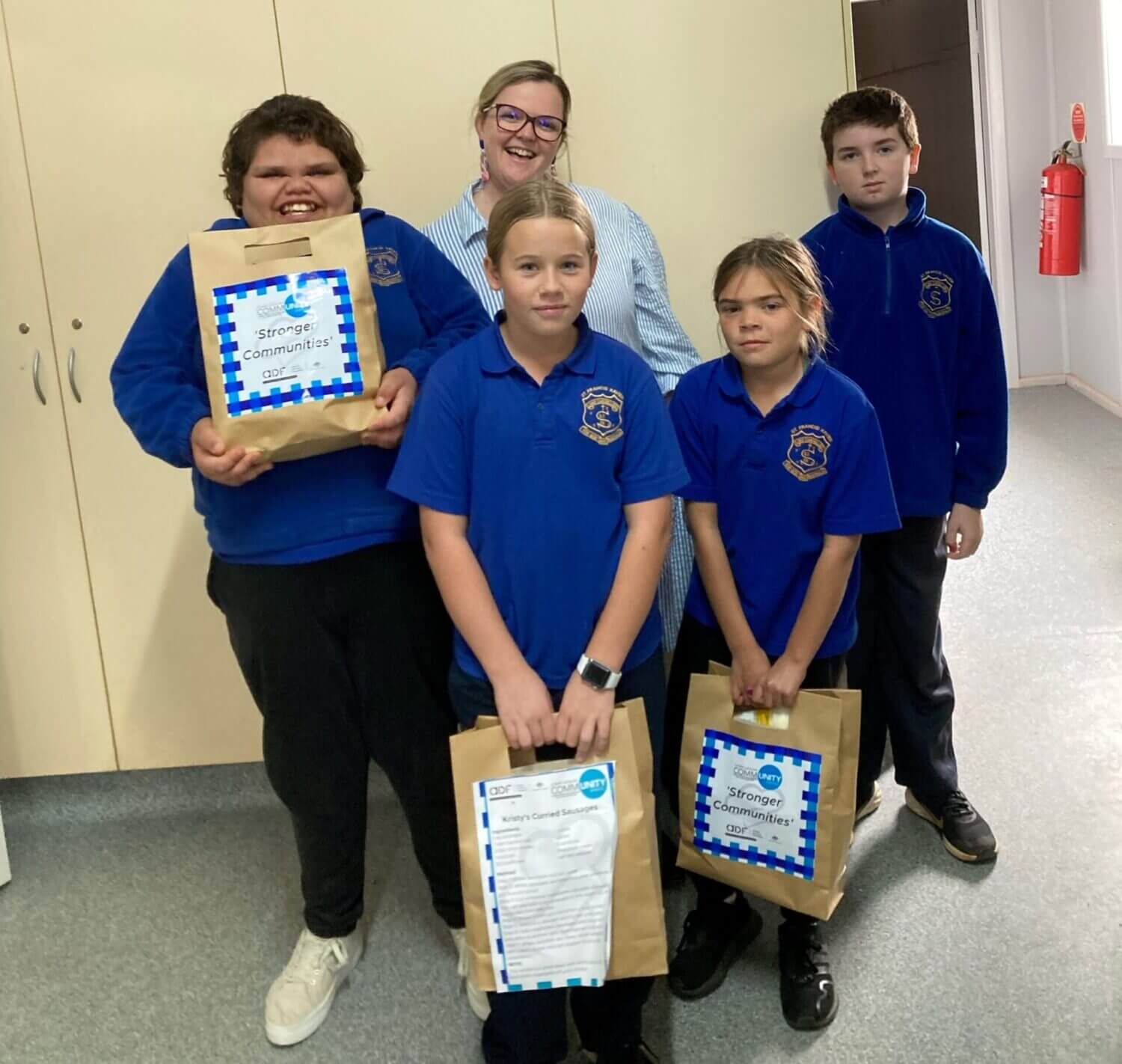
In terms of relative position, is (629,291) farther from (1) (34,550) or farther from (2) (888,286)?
(1) (34,550)

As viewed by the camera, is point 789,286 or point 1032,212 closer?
point 789,286

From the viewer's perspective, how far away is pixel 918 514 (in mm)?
2070

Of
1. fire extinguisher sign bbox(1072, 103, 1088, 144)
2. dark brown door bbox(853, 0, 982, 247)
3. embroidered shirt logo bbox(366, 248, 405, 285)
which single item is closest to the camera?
embroidered shirt logo bbox(366, 248, 405, 285)

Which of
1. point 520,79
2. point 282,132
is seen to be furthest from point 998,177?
point 282,132

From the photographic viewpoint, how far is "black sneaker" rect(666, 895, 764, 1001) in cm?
185

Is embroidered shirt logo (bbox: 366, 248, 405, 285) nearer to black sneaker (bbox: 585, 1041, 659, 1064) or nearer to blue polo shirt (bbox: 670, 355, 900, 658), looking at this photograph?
blue polo shirt (bbox: 670, 355, 900, 658)

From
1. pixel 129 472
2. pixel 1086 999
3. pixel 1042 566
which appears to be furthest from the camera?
pixel 1042 566

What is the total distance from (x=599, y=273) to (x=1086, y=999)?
1.33m

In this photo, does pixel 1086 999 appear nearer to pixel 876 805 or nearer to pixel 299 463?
pixel 876 805

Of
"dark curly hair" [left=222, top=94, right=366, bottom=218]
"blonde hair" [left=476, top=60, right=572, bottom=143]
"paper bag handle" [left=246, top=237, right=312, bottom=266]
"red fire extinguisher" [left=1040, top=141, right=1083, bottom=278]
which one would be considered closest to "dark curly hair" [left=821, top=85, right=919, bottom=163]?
"blonde hair" [left=476, top=60, right=572, bottom=143]

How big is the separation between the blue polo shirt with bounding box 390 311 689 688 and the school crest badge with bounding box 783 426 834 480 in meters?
0.26

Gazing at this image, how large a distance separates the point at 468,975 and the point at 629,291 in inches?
45.0

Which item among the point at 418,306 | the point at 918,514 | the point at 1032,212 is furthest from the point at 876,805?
the point at 1032,212

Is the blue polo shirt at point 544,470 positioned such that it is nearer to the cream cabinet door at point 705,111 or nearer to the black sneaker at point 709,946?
the black sneaker at point 709,946
